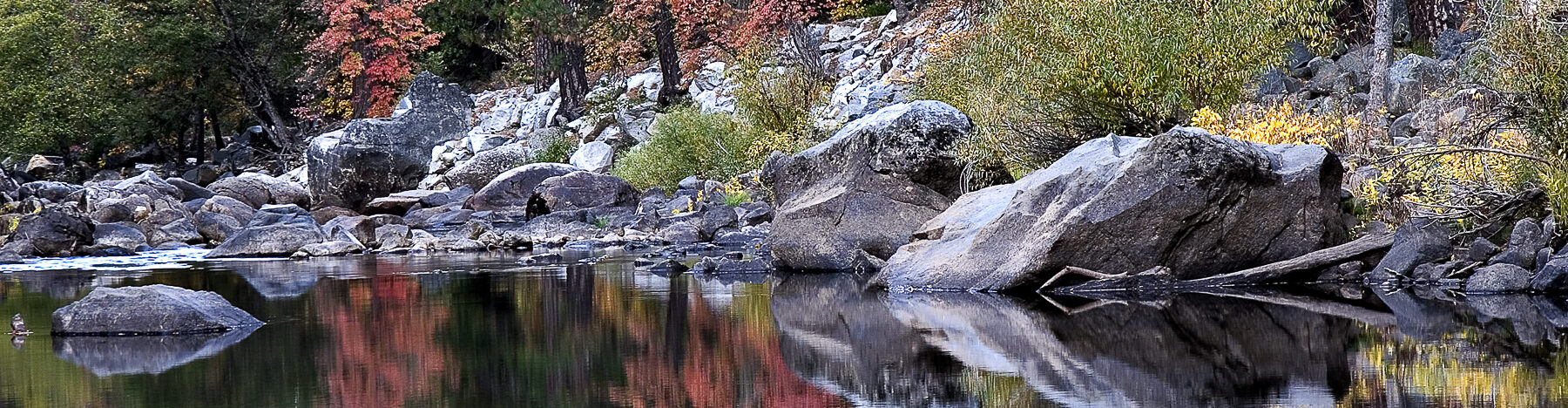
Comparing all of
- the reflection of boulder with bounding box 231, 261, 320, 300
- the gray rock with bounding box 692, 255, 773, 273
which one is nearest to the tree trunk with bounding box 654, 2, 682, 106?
the reflection of boulder with bounding box 231, 261, 320, 300

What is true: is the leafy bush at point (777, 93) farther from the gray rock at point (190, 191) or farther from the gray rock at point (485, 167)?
the gray rock at point (190, 191)

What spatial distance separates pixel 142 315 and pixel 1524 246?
31.2 ft

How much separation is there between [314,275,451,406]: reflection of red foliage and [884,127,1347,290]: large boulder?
409 centimetres

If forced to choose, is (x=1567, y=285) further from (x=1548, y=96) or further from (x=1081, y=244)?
(x=1081, y=244)

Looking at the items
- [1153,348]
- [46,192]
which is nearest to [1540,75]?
[1153,348]

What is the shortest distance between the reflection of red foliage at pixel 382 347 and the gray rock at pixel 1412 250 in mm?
7000

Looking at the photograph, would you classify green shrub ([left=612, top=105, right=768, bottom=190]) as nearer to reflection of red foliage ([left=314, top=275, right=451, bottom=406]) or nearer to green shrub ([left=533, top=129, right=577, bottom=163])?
green shrub ([left=533, top=129, right=577, bottom=163])

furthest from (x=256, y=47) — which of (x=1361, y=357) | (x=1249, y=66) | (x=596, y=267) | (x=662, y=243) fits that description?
(x=1361, y=357)

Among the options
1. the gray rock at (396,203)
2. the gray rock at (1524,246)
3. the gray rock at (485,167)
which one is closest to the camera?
the gray rock at (1524,246)

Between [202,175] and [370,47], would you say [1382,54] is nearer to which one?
[370,47]

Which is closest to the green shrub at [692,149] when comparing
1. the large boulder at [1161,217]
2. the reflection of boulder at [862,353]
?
the large boulder at [1161,217]

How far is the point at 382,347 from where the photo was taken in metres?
9.48

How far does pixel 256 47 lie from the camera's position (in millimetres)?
46344

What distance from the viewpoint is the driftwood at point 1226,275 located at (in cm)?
1232
